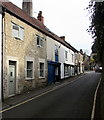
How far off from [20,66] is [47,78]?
291 inches

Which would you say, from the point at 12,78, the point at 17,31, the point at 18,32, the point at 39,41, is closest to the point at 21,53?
the point at 18,32

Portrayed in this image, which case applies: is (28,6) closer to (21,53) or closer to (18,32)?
(18,32)

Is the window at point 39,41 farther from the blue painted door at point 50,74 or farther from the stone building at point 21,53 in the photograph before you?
the blue painted door at point 50,74

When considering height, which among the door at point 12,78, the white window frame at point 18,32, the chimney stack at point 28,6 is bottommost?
the door at point 12,78

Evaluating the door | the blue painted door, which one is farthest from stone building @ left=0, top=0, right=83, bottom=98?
the blue painted door

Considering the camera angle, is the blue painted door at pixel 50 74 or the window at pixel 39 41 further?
the blue painted door at pixel 50 74

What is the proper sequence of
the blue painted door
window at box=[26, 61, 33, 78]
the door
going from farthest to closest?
the blue painted door < window at box=[26, 61, 33, 78] < the door

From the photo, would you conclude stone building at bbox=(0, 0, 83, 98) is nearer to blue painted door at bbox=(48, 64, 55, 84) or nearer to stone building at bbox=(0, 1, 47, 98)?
stone building at bbox=(0, 1, 47, 98)

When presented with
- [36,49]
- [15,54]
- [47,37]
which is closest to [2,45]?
[15,54]

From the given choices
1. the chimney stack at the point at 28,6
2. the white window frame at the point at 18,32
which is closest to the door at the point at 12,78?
the white window frame at the point at 18,32

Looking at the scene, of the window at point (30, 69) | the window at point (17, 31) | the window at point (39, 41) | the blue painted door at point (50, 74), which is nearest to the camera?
the window at point (17, 31)

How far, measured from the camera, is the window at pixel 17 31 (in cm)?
1511

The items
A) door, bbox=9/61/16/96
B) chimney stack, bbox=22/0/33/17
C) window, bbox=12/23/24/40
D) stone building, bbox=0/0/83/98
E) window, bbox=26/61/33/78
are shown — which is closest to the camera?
stone building, bbox=0/0/83/98

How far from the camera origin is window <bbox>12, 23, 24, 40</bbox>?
15.1m
